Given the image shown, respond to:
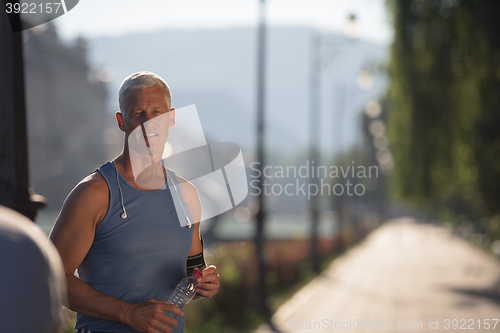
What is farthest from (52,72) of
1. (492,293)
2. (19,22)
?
(19,22)

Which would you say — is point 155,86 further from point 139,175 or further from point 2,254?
point 2,254

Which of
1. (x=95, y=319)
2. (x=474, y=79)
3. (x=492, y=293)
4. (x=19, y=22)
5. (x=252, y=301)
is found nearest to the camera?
(x=95, y=319)

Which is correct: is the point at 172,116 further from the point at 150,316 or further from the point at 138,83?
the point at 150,316

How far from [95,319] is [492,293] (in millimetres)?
15329

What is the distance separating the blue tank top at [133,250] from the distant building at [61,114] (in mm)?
71797

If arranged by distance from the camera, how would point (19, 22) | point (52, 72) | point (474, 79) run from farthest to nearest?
point (52, 72), point (474, 79), point (19, 22)

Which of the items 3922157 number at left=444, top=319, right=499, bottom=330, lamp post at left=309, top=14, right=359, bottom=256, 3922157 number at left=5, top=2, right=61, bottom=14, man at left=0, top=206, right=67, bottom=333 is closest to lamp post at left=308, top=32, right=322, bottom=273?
lamp post at left=309, top=14, right=359, bottom=256

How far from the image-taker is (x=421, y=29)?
1302 cm

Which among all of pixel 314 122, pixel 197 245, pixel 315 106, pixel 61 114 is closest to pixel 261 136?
pixel 197 245

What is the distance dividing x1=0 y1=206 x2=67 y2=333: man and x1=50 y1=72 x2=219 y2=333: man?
0.96 m

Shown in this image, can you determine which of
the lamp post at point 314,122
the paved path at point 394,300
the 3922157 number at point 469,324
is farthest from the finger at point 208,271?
the lamp post at point 314,122

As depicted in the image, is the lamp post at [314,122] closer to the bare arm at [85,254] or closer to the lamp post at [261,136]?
the lamp post at [261,136]

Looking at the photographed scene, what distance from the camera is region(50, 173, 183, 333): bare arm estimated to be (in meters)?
1.91

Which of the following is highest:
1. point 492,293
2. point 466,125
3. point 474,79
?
point 474,79
